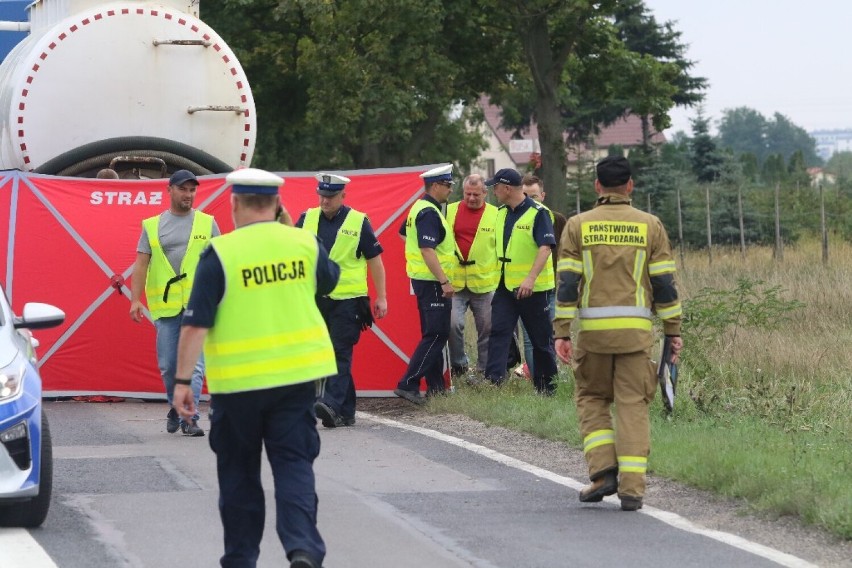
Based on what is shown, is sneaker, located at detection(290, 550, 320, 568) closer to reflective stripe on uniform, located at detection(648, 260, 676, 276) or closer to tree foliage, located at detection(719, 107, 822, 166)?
reflective stripe on uniform, located at detection(648, 260, 676, 276)

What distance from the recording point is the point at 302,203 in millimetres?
13719

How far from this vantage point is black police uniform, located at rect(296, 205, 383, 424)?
11.5 m

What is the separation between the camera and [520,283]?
1267cm

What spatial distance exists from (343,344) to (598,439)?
363cm

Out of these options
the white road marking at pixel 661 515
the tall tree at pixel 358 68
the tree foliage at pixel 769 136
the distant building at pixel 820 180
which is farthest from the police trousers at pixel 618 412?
the tree foliage at pixel 769 136

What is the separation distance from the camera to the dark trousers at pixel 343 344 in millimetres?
11555

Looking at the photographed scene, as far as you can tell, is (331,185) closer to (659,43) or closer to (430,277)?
(430,277)

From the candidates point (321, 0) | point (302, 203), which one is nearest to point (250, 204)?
point (302, 203)

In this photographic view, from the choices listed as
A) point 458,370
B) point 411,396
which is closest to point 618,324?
point 411,396

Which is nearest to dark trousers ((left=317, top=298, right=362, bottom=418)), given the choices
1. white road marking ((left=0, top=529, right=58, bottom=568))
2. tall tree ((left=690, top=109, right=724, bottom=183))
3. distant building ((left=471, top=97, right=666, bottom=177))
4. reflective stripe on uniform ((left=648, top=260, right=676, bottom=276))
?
reflective stripe on uniform ((left=648, top=260, right=676, bottom=276))

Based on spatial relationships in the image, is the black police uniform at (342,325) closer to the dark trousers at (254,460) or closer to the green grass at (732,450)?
the green grass at (732,450)

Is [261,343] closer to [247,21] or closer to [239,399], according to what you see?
[239,399]

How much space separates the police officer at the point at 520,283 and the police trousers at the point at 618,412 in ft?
13.6

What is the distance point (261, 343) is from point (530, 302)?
22.5 feet
